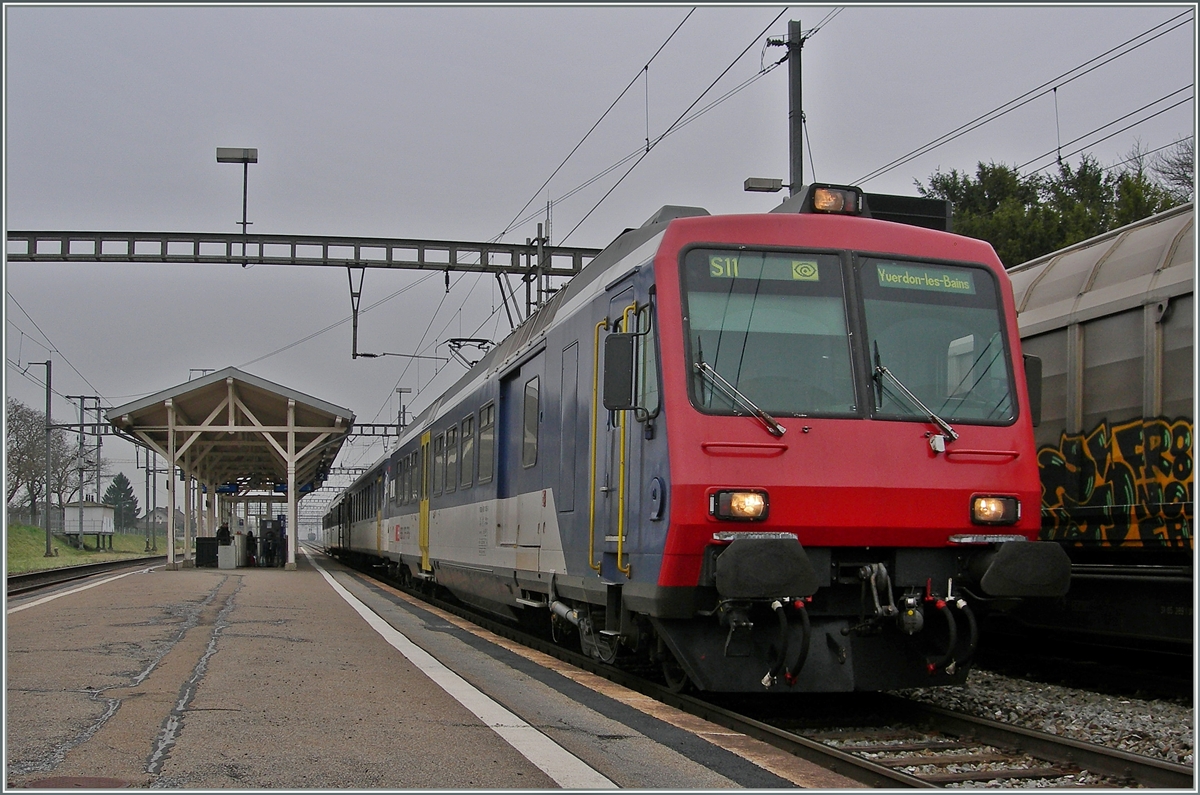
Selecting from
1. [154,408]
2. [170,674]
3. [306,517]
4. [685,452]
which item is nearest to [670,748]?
[685,452]

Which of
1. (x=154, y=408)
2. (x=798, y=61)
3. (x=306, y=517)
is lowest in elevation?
(x=306, y=517)

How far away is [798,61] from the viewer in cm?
1461

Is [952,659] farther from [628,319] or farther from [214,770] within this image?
[214,770]

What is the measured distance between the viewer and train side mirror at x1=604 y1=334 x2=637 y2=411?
749cm

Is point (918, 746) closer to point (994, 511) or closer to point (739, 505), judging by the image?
point (994, 511)

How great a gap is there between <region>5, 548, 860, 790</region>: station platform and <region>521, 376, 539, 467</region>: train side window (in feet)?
A: 5.93

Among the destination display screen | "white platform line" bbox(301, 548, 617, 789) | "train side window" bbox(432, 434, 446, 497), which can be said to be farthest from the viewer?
"train side window" bbox(432, 434, 446, 497)

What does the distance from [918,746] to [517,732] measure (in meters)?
2.31

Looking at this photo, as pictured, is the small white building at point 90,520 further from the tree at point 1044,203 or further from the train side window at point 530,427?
the train side window at point 530,427

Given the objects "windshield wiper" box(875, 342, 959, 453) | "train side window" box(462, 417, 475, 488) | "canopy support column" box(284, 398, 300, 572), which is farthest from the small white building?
"windshield wiper" box(875, 342, 959, 453)

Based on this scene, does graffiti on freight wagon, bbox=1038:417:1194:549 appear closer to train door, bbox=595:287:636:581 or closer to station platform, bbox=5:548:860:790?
station platform, bbox=5:548:860:790

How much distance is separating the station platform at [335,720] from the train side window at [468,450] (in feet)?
8.55

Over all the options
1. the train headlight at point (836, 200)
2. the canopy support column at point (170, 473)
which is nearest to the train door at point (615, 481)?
the train headlight at point (836, 200)

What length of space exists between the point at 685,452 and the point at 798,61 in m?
8.98
